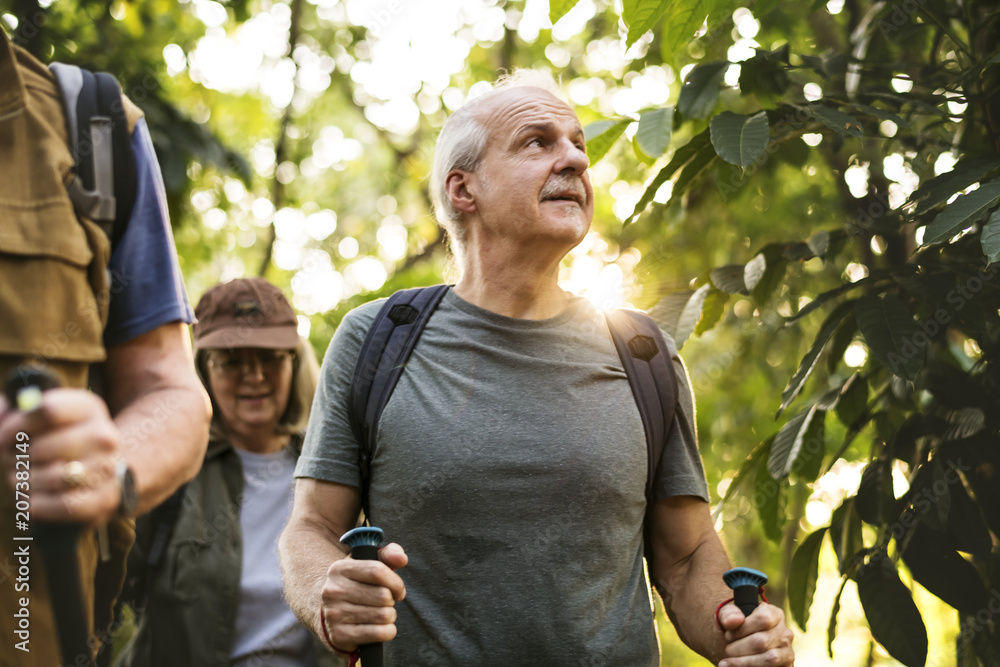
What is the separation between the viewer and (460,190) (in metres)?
2.61

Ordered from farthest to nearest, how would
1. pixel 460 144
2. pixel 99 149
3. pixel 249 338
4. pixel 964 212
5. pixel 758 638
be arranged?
pixel 249 338 < pixel 460 144 < pixel 964 212 < pixel 758 638 < pixel 99 149

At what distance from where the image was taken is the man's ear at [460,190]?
2.58m

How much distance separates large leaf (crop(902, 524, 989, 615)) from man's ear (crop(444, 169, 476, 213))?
4.98ft

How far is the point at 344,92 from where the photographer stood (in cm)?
1237

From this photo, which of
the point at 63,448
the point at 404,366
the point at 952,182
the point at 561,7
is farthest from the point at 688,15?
the point at 63,448

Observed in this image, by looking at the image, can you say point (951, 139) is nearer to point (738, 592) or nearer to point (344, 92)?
point (738, 592)

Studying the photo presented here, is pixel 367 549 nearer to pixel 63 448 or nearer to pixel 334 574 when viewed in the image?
pixel 334 574

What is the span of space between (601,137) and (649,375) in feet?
2.58

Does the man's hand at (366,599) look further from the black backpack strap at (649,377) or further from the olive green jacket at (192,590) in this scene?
the olive green jacket at (192,590)

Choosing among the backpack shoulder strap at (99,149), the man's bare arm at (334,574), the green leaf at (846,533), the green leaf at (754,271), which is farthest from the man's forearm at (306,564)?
the green leaf at (846,533)

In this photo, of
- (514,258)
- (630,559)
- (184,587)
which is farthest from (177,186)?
(630,559)

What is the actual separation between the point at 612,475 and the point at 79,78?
1.37 m

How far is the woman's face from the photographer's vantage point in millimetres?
3664

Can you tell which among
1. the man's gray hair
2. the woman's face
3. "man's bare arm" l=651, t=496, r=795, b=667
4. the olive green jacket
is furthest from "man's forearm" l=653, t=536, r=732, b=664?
the woman's face
